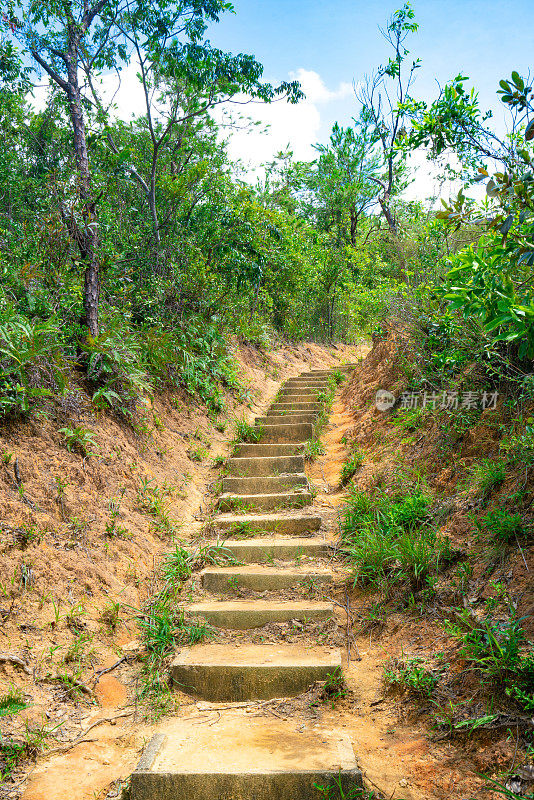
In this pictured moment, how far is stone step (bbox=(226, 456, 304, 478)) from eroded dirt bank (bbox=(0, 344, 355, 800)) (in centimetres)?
52

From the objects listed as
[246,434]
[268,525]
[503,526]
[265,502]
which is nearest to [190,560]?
[268,525]

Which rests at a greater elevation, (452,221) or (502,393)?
(452,221)

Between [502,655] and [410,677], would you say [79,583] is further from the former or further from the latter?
[502,655]

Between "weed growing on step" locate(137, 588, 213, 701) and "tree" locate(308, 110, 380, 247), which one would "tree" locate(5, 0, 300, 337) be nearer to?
"weed growing on step" locate(137, 588, 213, 701)

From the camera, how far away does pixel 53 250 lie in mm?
4984

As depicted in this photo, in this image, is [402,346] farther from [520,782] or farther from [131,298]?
[520,782]

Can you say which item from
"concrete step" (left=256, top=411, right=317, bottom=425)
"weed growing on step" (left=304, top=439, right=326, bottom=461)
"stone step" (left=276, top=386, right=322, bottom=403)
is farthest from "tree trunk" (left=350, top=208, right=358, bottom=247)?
"weed growing on step" (left=304, top=439, right=326, bottom=461)

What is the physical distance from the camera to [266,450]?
21.4 ft

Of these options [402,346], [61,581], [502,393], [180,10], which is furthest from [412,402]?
[180,10]

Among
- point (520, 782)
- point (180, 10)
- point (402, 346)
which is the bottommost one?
point (520, 782)

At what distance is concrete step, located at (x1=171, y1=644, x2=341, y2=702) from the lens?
9.84 ft

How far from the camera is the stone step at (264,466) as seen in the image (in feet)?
19.4

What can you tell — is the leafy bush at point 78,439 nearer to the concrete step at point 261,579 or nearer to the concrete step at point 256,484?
the concrete step at point 261,579

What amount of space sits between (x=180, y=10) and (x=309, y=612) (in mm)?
7672
